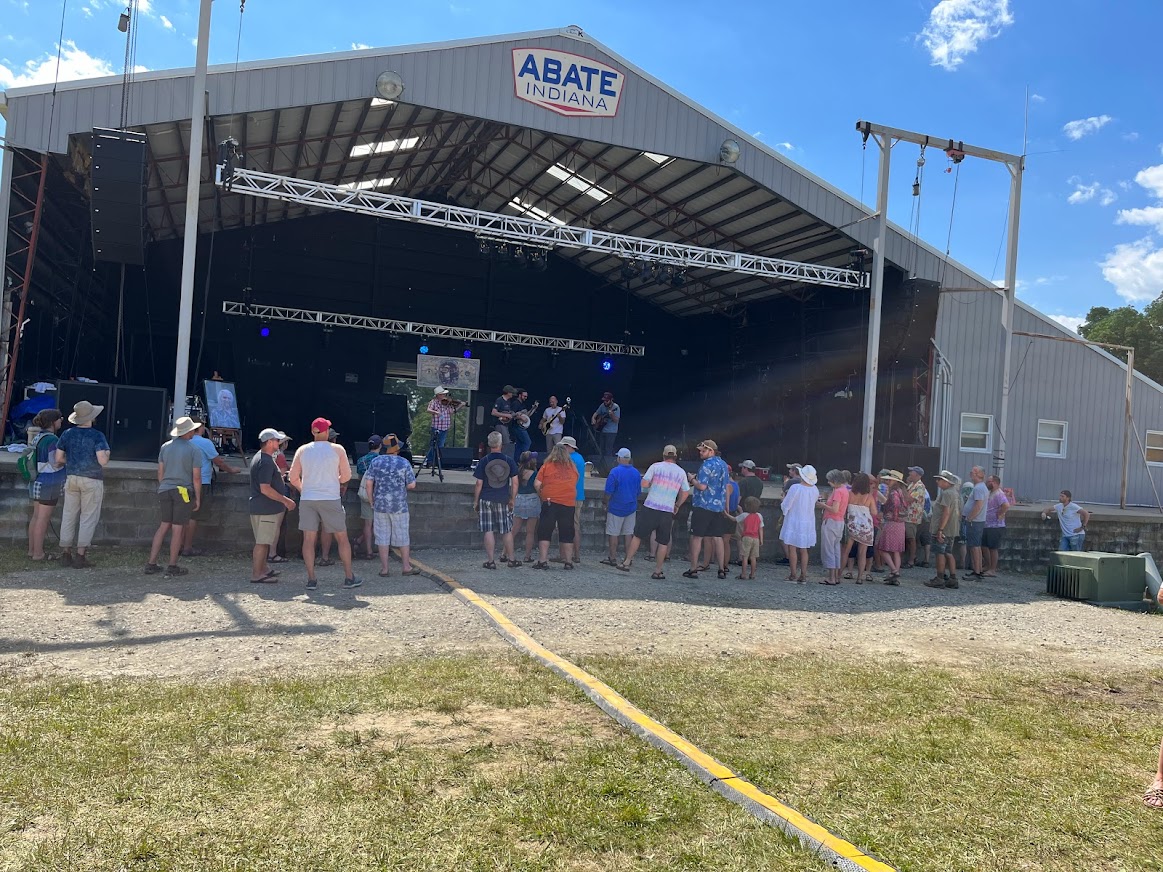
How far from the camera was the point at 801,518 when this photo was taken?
10.1 metres

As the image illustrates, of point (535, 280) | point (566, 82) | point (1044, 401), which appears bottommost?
point (1044, 401)

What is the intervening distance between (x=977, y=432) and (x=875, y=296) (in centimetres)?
425

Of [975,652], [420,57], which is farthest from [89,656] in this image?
[420,57]

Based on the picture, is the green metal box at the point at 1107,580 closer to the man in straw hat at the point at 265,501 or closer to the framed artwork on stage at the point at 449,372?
the man in straw hat at the point at 265,501

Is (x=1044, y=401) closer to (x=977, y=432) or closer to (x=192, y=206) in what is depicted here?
(x=977, y=432)

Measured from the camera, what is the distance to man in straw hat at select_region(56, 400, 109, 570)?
791 centimetres

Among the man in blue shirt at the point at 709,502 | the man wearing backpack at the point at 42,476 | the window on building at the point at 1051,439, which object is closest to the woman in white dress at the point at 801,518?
the man in blue shirt at the point at 709,502

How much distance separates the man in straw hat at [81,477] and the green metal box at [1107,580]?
1118cm

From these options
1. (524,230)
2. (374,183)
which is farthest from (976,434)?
(374,183)

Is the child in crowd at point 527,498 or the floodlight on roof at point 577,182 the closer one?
the child in crowd at point 527,498

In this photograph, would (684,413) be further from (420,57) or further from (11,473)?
(11,473)

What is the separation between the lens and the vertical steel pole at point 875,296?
573 inches

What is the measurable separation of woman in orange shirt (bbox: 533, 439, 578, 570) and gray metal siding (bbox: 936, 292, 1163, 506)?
1049cm

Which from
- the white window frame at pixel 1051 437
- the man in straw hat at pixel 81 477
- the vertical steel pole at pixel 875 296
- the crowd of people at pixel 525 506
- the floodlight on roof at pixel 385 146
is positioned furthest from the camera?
the white window frame at pixel 1051 437
